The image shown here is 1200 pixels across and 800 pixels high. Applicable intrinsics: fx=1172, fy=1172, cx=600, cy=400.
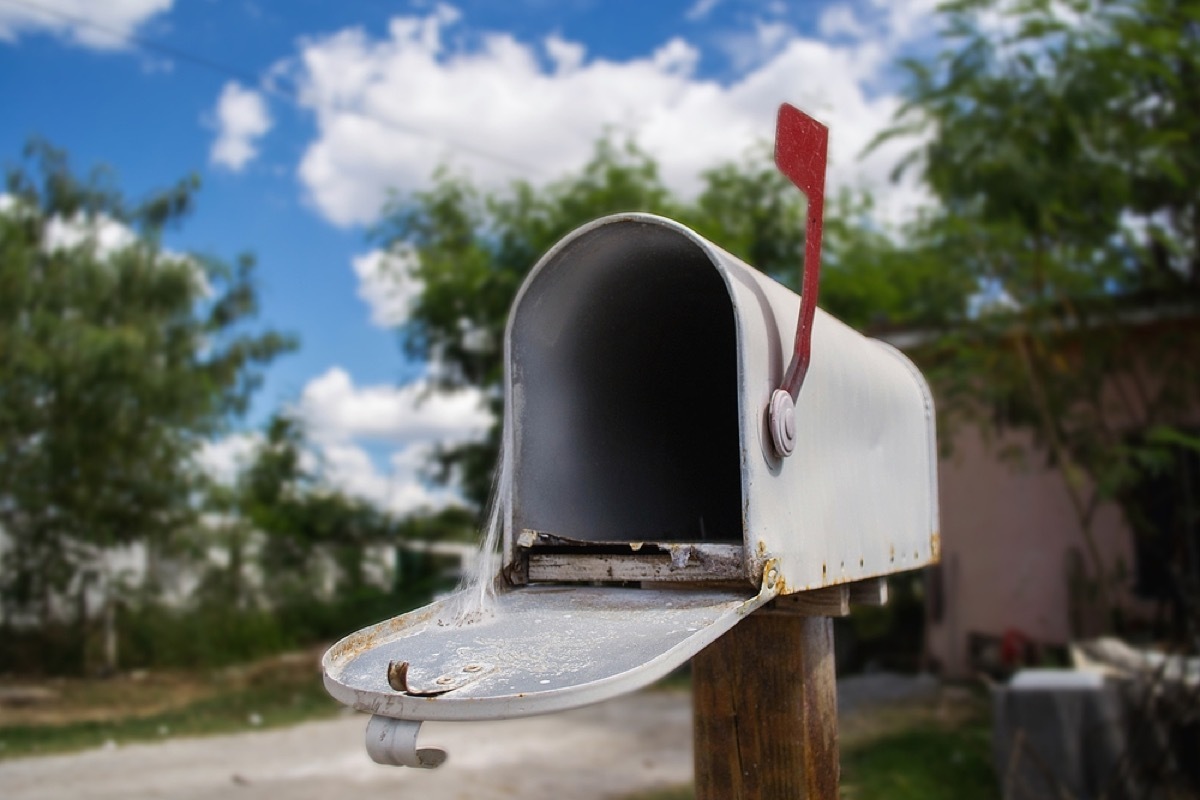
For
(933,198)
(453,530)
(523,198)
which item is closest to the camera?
(933,198)

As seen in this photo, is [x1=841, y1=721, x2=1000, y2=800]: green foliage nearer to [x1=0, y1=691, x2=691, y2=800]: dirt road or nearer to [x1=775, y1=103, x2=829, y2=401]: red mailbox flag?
[x1=0, y1=691, x2=691, y2=800]: dirt road

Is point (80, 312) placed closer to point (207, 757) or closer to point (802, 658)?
point (207, 757)

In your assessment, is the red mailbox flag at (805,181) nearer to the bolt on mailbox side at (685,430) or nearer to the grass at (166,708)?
the bolt on mailbox side at (685,430)

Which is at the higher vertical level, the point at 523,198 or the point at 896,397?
the point at 523,198

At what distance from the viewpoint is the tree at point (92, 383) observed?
8.91 metres

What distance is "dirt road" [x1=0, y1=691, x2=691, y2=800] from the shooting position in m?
6.21

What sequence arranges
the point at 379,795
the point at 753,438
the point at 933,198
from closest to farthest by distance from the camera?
1. the point at 753,438
2. the point at 379,795
3. the point at 933,198

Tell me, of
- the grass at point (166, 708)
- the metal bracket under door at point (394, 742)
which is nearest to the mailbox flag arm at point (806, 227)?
the metal bracket under door at point (394, 742)

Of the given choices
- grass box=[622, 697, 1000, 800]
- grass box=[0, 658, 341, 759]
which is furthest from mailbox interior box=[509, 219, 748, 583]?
grass box=[0, 658, 341, 759]

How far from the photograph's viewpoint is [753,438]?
1.44m

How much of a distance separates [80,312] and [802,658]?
871 cm

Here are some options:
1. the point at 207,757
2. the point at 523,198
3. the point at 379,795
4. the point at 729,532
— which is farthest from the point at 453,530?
the point at 729,532

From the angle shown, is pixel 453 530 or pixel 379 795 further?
pixel 453 530

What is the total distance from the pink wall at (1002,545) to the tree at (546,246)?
5.35ft
